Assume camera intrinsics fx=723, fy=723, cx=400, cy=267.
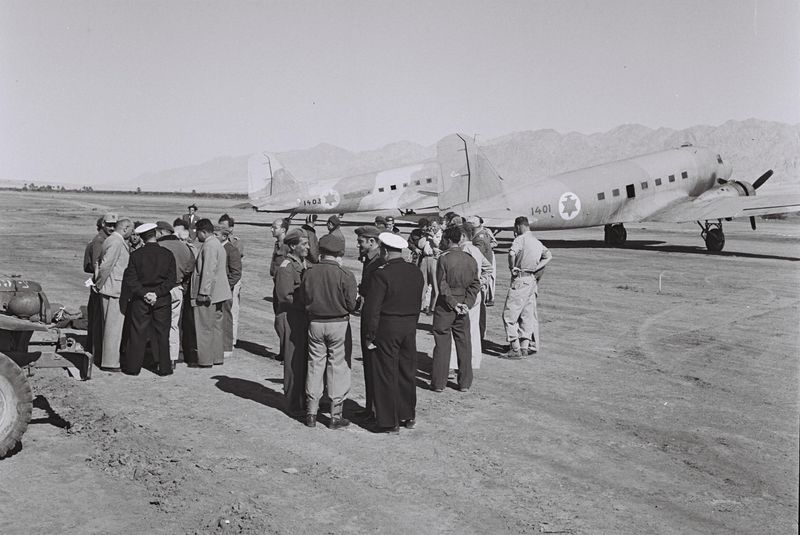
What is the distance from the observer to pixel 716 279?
21422mm

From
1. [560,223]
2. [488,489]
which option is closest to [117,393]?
[488,489]

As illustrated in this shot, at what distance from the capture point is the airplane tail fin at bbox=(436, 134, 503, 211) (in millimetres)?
27531

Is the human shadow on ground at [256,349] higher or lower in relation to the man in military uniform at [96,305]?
lower

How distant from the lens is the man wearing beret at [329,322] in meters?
8.00

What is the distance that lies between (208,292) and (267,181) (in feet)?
109

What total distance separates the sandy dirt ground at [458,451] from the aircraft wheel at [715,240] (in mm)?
15695

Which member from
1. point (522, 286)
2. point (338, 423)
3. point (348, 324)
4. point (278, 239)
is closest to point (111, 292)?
point (278, 239)

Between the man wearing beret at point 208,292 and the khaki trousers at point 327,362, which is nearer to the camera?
the khaki trousers at point 327,362

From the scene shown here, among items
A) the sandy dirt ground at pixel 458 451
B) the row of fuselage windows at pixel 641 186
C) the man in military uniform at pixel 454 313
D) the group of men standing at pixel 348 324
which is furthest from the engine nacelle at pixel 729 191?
the group of men standing at pixel 348 324

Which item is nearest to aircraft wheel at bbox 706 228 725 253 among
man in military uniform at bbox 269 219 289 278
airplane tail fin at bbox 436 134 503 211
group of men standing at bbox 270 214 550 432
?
airplane tail fin at bbox 436 134 503 211

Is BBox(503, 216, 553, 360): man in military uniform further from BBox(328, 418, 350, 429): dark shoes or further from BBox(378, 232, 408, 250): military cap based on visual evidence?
BBox(328, 418, 350, 429): dark shoes

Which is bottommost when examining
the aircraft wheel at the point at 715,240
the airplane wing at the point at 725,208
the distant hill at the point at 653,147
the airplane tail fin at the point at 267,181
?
the aircraft wheel at the point at 715,240

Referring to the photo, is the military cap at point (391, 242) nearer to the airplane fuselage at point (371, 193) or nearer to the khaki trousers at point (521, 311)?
the khaki trousers at point (521, 311)

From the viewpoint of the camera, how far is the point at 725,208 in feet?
95.0
